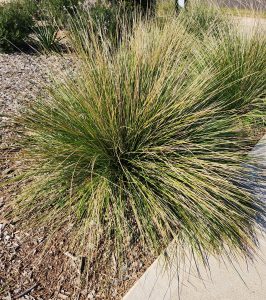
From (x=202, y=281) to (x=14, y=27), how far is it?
5.30 m

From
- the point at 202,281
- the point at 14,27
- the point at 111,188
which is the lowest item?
the point at 202,281

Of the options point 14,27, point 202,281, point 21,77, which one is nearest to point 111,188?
point 202,281

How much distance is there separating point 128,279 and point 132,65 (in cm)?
166

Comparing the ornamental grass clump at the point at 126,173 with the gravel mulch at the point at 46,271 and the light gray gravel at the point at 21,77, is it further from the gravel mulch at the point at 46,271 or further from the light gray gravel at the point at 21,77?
the light gray gravel at the point at 21,77

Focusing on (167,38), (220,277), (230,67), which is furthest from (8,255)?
(230,67)

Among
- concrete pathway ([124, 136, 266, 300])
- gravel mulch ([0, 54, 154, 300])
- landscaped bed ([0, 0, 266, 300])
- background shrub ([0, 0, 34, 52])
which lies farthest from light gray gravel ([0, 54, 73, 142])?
concrete pathway ([124, 136, 266, 300])

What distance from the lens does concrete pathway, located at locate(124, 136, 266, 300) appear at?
212cm

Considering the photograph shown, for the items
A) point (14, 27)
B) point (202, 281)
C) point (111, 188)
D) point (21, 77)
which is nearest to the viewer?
point (202, 281)

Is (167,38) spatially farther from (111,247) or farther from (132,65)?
(111,247)

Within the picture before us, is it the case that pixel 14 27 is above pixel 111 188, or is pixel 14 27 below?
above

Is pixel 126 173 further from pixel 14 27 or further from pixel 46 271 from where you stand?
pixel 14 27

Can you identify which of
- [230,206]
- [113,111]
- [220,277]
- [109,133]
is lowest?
[220,277]

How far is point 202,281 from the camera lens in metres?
2.20

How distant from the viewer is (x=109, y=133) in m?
2.53
